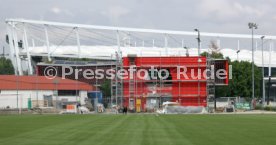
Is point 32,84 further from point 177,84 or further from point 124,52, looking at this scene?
point 124,52

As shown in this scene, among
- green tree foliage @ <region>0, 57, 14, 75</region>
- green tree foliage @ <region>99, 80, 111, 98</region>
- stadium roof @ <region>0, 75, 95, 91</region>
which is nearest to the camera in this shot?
stadium roof @ <region>0, 75, 95, 91</region>

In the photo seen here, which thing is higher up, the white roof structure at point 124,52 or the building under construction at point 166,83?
the white roof structure at point 124,52

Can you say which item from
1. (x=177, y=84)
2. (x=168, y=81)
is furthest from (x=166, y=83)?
(x=177, y=84)

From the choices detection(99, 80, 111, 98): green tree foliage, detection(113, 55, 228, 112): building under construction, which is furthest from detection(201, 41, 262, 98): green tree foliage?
detection(113, 55, 228, 112): building under construction

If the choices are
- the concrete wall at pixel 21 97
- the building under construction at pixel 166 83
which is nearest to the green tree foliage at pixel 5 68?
the concrete wall at pixel 21 97

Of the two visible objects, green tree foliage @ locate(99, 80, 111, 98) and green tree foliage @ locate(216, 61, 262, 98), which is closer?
green tree foliage @ locate(216, 61, 262, 98)

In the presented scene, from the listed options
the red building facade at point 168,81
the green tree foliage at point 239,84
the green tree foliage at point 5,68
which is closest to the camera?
the red building facade at point 168,81

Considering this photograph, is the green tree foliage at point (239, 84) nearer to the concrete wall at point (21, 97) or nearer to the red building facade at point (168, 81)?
the red building facade at point (168, 81)

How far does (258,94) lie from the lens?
11944 centimetres

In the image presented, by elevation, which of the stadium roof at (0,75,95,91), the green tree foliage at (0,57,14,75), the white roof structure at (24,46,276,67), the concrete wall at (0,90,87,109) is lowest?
the concrete wall at (0,90,87,109)

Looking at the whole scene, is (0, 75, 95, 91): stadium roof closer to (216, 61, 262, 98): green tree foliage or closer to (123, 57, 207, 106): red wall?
(123, 57, 207, 106): red wall

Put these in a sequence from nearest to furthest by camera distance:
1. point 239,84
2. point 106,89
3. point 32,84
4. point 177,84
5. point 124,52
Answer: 1. point 177,84
2. point 32,84
3. point 239,84
4. point 106,89
5. point 124,52

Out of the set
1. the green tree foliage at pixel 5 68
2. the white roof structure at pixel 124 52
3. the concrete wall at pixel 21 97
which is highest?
the white roof structure at pixel 124 52

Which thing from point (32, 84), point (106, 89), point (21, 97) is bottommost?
point (21, 97)
